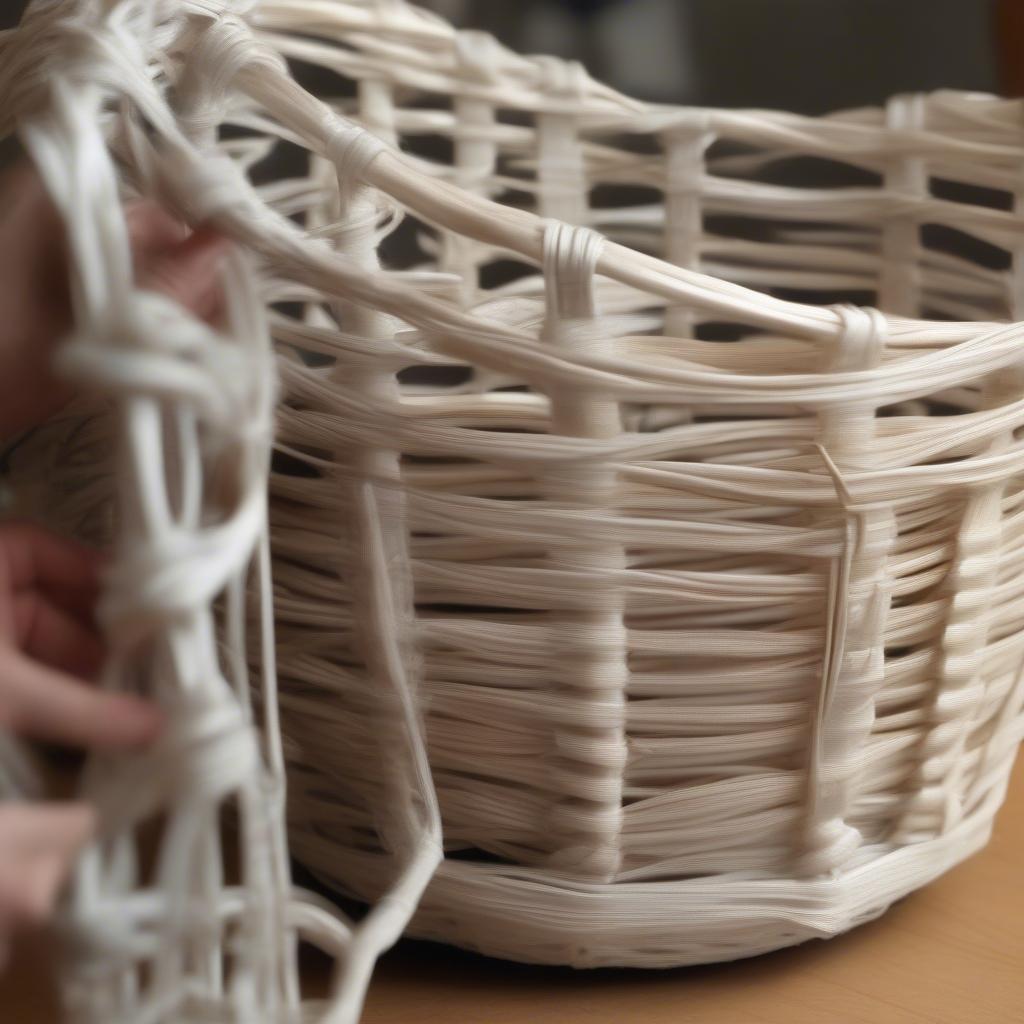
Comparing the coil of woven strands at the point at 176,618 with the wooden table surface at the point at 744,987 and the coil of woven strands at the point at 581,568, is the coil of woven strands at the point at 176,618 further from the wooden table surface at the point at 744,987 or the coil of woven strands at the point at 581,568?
the wooden table surface at the point at 744,987

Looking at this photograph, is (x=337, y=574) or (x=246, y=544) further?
(x=337, y=574)

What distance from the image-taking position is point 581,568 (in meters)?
0.38

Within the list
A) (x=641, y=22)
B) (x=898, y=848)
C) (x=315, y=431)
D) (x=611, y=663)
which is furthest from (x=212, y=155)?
(x=641, y=22)

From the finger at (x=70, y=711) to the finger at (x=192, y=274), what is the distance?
0.33ft

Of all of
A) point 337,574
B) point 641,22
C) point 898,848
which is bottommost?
point 898,848

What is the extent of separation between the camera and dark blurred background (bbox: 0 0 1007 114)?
0.78 meters

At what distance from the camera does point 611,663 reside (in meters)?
0.39

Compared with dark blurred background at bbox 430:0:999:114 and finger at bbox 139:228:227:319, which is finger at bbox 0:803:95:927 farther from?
dark blurred background at bbox 430:0:999:114

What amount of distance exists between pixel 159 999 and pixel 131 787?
0.19 ft

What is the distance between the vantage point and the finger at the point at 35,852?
25 cm

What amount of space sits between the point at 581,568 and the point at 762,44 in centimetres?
53

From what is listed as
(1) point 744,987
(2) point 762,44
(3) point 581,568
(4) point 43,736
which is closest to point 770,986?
(1) point 744,987

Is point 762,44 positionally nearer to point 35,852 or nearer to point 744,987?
point 744,987

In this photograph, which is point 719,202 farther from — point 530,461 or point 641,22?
point 530,461
